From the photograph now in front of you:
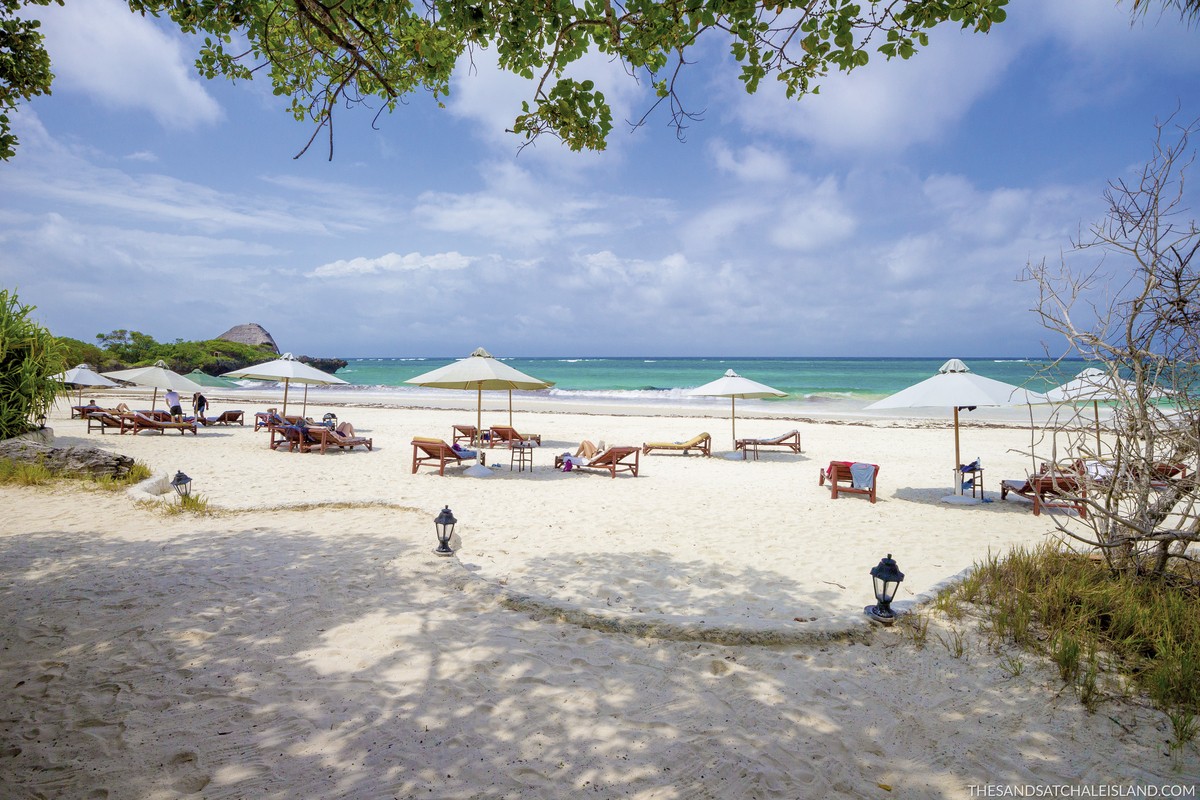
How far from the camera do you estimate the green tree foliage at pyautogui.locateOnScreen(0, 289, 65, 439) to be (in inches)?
341

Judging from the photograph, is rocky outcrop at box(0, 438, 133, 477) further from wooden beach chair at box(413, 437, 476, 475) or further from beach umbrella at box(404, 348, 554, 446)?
beach umbrella at box(404, 348, 554, 446)

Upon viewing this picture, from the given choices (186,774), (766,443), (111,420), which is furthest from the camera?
(111,420)

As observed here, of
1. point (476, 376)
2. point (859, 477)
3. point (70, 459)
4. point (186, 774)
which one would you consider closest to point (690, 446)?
point (859, 477)

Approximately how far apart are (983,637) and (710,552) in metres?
2.43

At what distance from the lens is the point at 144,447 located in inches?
460

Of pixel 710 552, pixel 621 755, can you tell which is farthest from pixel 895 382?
pixel 621 755

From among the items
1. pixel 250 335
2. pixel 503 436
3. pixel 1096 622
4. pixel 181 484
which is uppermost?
pixel 250 335

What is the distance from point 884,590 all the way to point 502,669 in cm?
269

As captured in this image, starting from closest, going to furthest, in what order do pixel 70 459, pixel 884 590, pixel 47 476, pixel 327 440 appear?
pixel 884 590
pixel 47 476
pixel 70 459
pixel 327 440

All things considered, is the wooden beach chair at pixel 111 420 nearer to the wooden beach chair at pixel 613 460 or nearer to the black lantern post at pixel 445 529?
the wooden beach chair at pixel 613 460

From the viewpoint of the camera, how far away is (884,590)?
3908 millimetres

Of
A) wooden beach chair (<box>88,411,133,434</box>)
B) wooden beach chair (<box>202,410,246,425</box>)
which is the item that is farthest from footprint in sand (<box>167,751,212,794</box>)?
wooden beach chair (<box>202,410,246,425</box>)

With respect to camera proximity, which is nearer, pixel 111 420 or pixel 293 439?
pixel 293 439

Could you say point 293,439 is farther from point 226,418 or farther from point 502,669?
point 502,669
